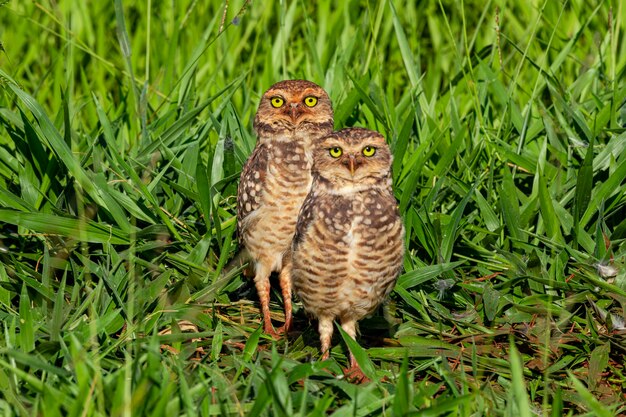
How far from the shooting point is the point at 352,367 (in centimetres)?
363

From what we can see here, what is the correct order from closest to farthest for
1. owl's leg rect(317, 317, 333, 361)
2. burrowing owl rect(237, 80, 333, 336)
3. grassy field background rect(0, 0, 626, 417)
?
grassy field background rect(0, 0, 626, 417) < owl's leg rect(317, 317, 333, 361) < burrowing owl rect(237, 80, 333, 336)

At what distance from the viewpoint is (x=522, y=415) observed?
278 cm

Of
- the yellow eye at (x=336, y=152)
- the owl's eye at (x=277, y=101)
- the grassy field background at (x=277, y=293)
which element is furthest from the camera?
the owl's eye at (x=277, y=101)

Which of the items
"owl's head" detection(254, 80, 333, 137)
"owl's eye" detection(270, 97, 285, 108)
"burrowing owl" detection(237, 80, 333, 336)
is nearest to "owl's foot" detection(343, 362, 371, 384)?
"burrowing owl" detection(237, 80, 333, 336)

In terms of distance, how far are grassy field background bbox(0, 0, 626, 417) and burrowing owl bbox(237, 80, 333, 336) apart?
0.49ft

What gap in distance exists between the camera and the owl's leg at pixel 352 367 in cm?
345

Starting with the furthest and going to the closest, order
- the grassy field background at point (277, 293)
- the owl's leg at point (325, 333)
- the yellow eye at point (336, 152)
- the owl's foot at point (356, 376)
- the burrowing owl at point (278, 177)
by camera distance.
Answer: the burrowing owl at point (278, 177), the owl's leg at point (325, 333), the yellow eye at point (336, 152), the owl's foot at point (356, 376), the grassy field background at point (277, 293)

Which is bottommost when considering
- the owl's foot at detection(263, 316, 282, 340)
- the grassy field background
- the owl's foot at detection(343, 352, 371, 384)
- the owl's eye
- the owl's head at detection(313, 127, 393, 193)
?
the owl's foot at detection(263, 316, 282, 340)

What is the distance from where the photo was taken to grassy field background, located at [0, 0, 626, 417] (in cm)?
311

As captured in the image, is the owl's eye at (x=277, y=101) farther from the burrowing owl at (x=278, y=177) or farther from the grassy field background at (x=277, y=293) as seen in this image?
the grassy field background at (x=277, y=293)

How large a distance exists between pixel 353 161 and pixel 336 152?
92mm

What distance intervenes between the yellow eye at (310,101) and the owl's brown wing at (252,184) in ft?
0.86

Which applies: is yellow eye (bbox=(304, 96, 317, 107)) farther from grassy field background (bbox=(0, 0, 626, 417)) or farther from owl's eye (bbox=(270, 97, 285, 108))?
grassy field background (bbox=(0, 0, 626, 417))

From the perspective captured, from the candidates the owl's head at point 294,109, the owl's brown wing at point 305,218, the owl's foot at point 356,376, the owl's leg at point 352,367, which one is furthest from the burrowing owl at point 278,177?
the owl's foot at point 356,376
